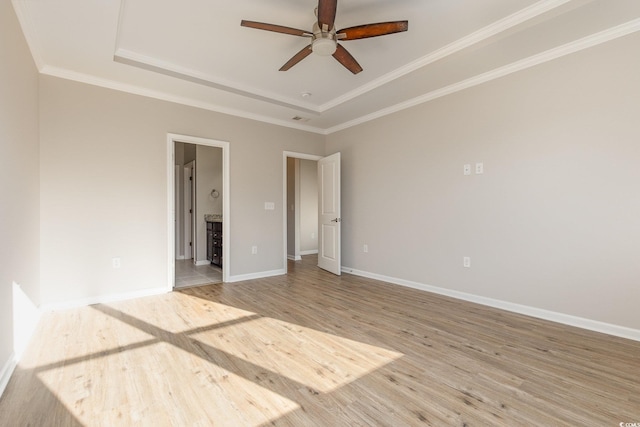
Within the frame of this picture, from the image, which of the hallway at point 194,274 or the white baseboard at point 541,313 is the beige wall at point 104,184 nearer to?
the hallway at point 194,274

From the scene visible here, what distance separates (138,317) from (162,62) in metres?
2.78

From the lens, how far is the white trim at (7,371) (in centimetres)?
169

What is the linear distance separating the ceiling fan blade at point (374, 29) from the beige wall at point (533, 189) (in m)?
1.75

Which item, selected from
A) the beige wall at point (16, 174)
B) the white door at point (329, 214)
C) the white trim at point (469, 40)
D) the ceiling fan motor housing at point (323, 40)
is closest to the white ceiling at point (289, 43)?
the white trim at point (469, 40)

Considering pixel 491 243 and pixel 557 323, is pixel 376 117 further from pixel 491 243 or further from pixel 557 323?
pixel 557 323

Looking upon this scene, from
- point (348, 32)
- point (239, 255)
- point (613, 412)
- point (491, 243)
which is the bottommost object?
point (613, 412)

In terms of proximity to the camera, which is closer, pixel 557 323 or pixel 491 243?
pixel 557 323

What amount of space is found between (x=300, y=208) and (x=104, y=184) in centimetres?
400

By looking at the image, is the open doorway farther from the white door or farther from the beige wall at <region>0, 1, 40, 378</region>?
the beige wall at <region>0, 1, 40, 378</region>

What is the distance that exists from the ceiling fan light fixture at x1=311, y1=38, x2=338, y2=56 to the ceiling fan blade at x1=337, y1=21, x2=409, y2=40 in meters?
0.09

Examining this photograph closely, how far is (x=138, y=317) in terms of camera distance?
9.45ft

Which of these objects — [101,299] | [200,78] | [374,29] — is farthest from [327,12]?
[101,299]

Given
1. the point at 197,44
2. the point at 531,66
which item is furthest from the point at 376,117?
the point at 197,44

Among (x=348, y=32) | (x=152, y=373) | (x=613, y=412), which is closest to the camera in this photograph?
(x=613, y=412)
